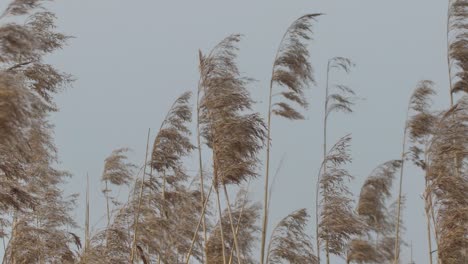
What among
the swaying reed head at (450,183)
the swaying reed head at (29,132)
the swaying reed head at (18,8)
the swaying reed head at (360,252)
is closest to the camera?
the swaying reed head at (29,132)

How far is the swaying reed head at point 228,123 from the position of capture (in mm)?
5777

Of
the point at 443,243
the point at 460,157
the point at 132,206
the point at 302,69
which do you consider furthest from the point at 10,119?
the point at 460,157

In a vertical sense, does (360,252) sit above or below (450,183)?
below

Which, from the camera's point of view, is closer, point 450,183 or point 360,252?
point 450,183

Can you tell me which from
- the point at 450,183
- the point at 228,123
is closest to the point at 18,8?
the point at 228,123

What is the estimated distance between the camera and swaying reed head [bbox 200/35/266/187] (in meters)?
5.78

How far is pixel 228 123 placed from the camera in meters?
5.84

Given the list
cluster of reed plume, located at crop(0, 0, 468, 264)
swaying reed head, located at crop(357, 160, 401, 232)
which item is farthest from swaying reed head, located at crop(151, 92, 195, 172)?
swaying reed head, located at crop(357, 160, 401, 232)

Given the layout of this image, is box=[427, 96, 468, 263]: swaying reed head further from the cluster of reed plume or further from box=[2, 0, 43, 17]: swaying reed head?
box=[2, 0, 43, 17]: swaying reed head

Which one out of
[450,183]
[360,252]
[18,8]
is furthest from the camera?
[360,252]

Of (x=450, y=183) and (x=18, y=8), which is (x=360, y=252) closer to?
(x=450, y=183)

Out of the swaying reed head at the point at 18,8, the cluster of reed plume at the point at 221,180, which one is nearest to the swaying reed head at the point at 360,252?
the cluster of reed plume at the point at 221,180

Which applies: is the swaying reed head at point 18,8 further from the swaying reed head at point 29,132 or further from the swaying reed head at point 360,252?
the swaying reed head at point 360,252

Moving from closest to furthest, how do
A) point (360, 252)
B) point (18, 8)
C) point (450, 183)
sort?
1. point (18, 8)
2. point (450, 183)
3. point (360, 252)
